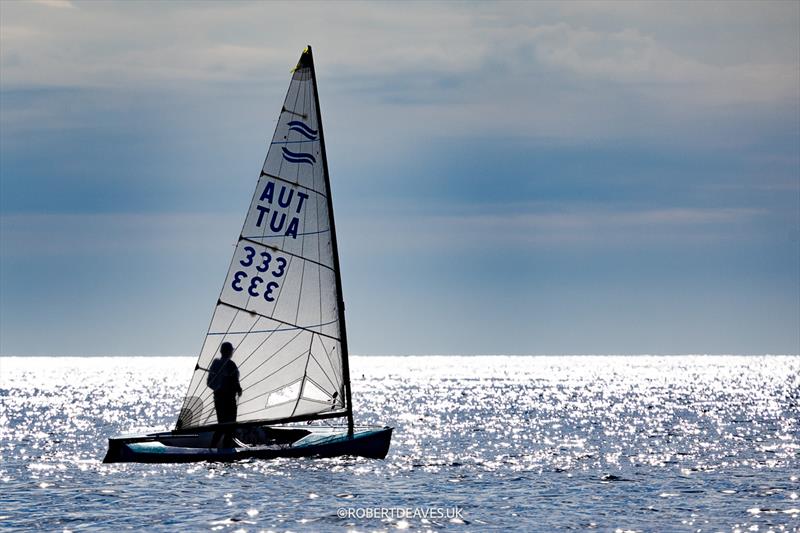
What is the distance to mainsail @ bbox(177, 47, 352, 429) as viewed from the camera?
119ft

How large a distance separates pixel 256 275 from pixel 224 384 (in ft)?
12.4

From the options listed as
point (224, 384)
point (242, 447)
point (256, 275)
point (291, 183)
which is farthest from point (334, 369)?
point (291, 183)

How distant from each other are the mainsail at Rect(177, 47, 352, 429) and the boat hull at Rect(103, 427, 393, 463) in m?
0.91

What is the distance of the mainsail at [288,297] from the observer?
36.3 meters

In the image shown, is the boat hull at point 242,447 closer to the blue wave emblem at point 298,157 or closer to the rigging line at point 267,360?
the rigging line at point 267,360

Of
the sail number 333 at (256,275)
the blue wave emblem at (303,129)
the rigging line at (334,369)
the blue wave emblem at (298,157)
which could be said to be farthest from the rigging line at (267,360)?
the blue wave emblem at (303,129)

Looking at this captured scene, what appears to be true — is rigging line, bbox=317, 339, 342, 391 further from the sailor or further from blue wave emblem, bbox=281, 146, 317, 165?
blue wave emblem, bbox=281, 146, 317, 165

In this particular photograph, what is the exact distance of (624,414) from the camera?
280 ft

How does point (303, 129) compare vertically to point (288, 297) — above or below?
above

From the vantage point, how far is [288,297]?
3675 cm

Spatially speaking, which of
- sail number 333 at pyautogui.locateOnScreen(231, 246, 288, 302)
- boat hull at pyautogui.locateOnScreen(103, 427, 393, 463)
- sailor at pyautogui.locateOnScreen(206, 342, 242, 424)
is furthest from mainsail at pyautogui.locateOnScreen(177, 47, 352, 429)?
boat hull at pyautogui.locateOnScreen(103, 427, 393, 463)

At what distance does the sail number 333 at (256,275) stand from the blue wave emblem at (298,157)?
3.17 metres

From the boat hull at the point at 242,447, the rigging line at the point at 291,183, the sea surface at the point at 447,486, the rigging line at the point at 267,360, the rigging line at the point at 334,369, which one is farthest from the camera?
the rigging line at the point at 334,369

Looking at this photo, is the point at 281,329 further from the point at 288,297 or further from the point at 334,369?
the point at 334,369
